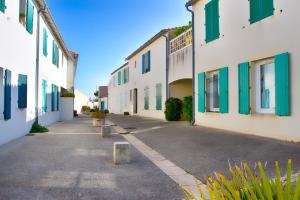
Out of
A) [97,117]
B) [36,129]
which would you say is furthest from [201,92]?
[36,129]

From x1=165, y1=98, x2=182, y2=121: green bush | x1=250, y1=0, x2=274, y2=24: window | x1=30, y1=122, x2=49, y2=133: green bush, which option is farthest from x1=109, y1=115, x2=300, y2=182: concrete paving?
x1=165, y1=98, x2=182, y2=121: green bush

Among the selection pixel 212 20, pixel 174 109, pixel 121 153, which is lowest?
pixel 121 153

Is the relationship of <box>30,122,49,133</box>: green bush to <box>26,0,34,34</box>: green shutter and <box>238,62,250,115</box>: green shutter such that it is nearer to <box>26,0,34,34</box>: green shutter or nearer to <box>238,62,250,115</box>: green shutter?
<box>26,0,34,34</box>: green shutter

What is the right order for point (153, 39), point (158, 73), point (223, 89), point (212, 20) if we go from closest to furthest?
point (223, 89), point (212, 20), point (158, 73), point (153, 39)

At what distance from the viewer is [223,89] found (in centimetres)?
1138

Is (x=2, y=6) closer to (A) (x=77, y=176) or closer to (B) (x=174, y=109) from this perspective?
(A) (x=77, y=176)

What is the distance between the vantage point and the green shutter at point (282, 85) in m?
8.04

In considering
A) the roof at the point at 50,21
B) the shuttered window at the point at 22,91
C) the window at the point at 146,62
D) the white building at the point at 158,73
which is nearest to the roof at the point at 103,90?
the white building at the point at 158,73

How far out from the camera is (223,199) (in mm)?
1571

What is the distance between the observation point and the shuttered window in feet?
33.9

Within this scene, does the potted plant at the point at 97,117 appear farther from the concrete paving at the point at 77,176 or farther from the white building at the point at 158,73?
the concrete paving at the point at 77,176

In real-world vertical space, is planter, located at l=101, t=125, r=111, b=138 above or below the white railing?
below

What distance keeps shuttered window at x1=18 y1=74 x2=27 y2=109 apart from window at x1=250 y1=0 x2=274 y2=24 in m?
7.35

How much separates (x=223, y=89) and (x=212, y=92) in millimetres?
1713
